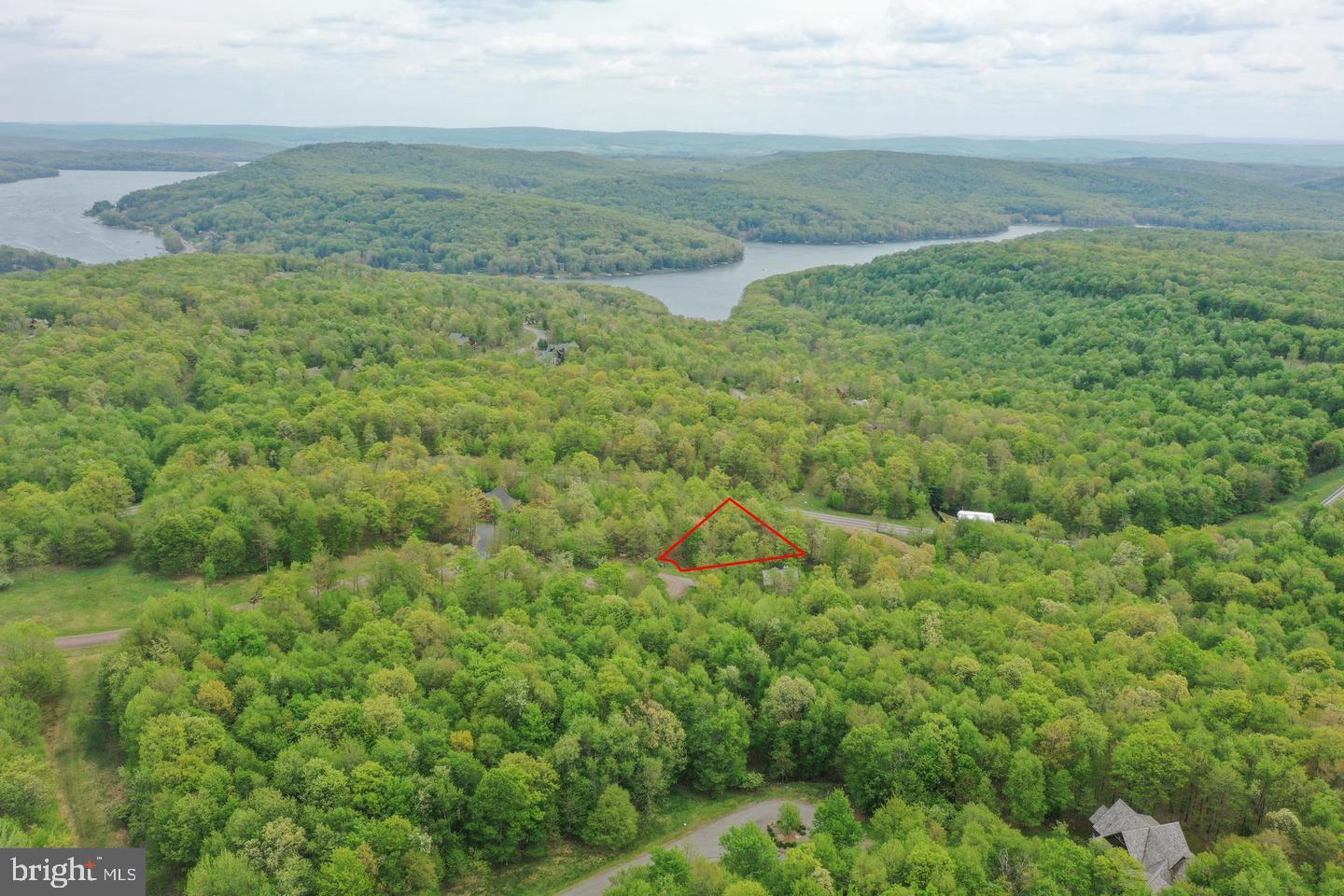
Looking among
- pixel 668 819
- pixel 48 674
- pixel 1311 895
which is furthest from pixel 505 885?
pixel 1311 895

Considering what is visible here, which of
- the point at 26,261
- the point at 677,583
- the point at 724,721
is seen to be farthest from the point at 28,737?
the point at 26,261

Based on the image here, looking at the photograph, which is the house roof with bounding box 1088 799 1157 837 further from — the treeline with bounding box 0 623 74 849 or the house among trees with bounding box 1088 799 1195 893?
the treeline with bounding box 0 623 74 849

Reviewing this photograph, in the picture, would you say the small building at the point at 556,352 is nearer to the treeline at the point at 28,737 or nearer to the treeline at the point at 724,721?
the treeline at the point at 724,721

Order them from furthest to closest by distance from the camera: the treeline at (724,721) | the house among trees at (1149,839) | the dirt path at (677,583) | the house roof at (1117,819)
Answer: the dirt path at (677,583) < the house roof at (1117,819) < the treeline at (724,721) < the house among trees at (1149,839)

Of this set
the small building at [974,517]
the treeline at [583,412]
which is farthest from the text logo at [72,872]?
the small building at [974,517]

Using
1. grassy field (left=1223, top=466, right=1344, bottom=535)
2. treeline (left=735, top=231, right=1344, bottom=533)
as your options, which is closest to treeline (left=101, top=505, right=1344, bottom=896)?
grassy field (left=1223, top=466, right=1344, bottom=535)

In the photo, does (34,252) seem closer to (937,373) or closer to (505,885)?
(937,373)
